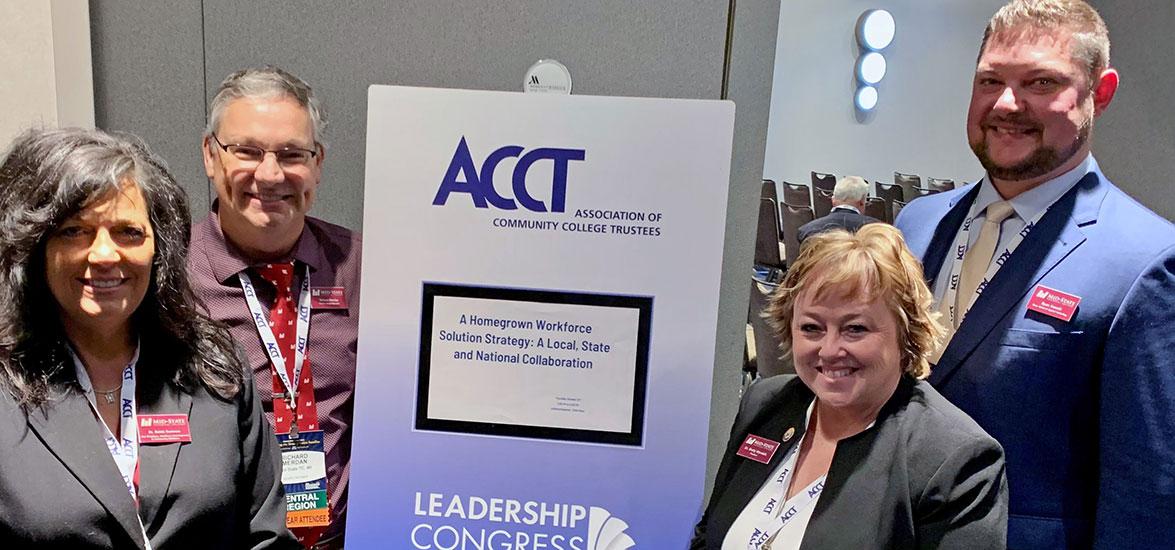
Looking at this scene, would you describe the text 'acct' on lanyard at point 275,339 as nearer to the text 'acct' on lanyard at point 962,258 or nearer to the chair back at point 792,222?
the text 'acct' on lanyard at point 962,258

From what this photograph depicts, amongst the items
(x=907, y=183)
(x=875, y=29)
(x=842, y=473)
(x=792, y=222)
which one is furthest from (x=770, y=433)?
(x=875, y=29)

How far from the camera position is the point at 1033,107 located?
1730 mm

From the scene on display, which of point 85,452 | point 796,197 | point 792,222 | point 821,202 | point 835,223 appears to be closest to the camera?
point 85,452

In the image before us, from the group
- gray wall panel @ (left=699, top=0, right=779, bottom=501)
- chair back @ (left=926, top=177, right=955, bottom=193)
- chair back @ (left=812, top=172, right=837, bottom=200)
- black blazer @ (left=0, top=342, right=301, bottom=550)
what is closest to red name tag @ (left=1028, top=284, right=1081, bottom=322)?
gray wall panel @ (left=699, top=0, right=779, bottom=501)

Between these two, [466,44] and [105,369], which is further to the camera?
[466,44]

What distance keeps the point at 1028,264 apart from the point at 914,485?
592mm

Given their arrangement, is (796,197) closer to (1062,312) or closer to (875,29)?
(875,29)

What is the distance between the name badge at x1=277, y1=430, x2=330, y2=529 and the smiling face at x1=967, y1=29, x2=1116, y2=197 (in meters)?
1.73

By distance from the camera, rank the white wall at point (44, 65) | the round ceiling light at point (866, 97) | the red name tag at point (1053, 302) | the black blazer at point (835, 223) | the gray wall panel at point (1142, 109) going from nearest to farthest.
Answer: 1. the red name tag at point (1053, 302)
2. the white wall at point (44, 65)
3. the black blazer at point (835, 223)
4. the gray wall panel at point (1142, 109)
5. the round ceiling light at point (866, 97)

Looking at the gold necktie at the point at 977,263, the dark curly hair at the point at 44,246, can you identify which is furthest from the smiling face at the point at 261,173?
the gold necktie at the point at 977,263

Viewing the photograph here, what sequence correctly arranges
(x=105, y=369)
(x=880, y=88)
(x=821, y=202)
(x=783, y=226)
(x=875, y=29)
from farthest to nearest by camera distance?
1. (x=880, y=88)
2. (x=875, y=29)
3. (x=821, y=202)
4. (x=783, y=226)
5. (x=105, y=369)

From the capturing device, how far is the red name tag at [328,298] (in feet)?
6.33

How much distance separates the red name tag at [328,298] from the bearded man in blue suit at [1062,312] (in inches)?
56.0

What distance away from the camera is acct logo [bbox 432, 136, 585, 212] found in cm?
168
